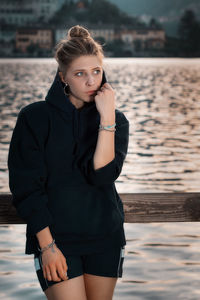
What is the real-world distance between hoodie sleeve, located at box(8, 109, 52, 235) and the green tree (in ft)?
480

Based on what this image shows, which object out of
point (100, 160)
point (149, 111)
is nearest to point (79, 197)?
point (100, 160)

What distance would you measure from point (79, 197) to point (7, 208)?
18.2 inches

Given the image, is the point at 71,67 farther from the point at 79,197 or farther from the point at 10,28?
the point at 10,28

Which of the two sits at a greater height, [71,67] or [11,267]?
[71,67]

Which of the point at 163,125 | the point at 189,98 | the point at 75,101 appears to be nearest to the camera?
the point at 75,101

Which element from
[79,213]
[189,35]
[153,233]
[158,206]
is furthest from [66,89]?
[189,35]

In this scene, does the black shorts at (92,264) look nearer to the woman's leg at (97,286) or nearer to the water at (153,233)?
the woman's leg at (97,286)

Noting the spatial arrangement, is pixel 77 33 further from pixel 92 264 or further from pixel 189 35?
pixel 189 35

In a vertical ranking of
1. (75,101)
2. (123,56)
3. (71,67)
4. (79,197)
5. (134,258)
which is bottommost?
(123,56)

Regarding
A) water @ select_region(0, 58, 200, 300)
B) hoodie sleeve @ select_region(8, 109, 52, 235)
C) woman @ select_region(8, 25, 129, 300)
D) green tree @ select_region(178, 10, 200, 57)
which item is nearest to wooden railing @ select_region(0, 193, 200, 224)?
woman @ select_region(8, 25, 129, 300)

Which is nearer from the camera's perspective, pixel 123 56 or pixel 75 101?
pixel 75 101

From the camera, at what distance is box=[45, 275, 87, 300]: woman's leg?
2186mm

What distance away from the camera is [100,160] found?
2219 millimetres

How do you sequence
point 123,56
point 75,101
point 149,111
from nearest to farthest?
point 75,101
point 149,111
point 123,56
